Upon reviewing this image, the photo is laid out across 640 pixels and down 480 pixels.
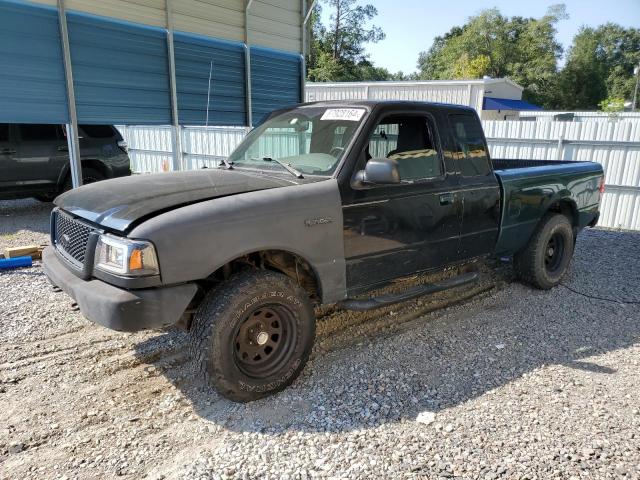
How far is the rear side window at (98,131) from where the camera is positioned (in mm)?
9719

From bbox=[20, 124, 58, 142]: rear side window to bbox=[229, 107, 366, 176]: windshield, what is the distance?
6.65 metres

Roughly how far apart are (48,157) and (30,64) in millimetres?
3451

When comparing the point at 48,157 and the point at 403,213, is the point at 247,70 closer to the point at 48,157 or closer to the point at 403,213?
the point at 48,157

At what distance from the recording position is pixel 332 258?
3.61 meters

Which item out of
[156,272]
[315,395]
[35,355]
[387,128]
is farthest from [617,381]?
[35,355]

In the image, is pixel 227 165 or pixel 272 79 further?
pixel 272 79

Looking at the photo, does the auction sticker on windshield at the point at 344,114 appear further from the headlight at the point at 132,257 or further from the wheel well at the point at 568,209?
the wheel well at the point at 568,209

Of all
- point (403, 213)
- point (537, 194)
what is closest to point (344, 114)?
point (403, 213)

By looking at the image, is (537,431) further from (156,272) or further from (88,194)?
(88,194)

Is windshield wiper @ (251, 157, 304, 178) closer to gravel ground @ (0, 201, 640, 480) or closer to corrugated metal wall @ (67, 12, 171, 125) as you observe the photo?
gravel ground @ (0, 201, 640, 480)

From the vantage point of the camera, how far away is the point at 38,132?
9.38 m

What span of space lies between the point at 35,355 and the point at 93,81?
15.1 feet

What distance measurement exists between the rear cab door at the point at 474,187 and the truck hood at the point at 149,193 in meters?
1.81

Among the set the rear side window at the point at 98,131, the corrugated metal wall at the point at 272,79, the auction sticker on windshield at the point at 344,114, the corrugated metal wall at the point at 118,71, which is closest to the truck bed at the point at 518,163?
the auction sticker on windshield at the point at 344,114
